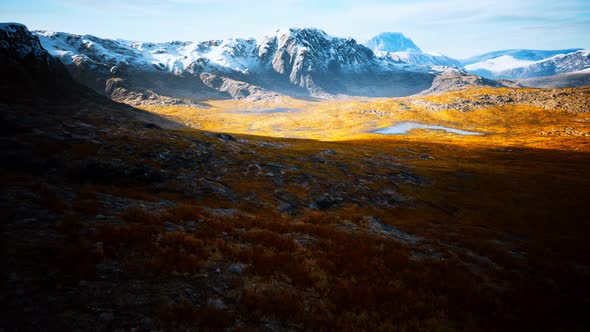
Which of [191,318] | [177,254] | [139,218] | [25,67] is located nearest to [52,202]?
[139,218]

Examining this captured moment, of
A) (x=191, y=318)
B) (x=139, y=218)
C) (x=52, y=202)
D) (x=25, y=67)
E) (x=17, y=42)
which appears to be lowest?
(x=191, y=318)

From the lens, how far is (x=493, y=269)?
17016mm

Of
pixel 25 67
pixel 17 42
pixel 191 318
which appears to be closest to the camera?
pixel 191 318

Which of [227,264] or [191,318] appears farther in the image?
[227,264]

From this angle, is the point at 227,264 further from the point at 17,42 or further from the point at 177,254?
the point at 17,42

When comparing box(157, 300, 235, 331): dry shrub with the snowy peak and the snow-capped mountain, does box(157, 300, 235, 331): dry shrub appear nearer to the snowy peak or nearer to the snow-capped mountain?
the snow-capped mountain

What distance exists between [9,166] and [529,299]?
43506 millimetres

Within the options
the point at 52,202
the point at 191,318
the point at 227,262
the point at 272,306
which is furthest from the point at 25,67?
the point at 272,306

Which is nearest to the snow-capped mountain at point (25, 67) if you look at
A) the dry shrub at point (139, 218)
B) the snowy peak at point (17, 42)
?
the snowy peak at point (17, 42)

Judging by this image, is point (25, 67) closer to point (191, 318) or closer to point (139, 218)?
point (139, 218)

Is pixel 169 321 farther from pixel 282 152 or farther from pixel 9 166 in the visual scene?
pixel 282 152

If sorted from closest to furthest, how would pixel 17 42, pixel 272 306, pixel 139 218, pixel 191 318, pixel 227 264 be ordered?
pixel 191 318, pixel 272 306, pixel 227 264, pixel 139 218, pixel 17 42

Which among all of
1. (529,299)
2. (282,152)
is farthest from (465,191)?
(529,299)

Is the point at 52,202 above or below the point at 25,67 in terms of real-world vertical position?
below
